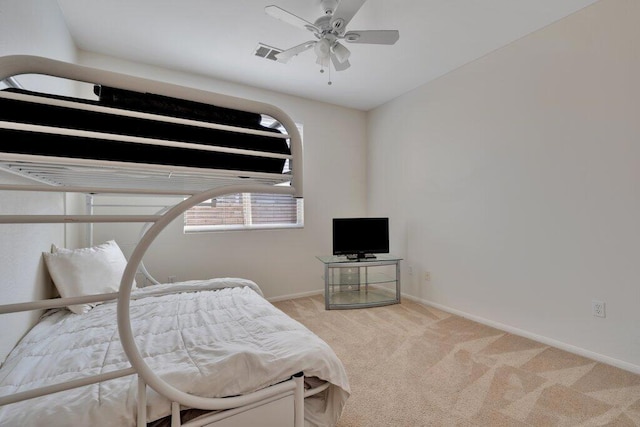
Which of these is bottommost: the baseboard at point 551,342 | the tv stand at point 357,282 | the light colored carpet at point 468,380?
the light colored carpet at point 468,380

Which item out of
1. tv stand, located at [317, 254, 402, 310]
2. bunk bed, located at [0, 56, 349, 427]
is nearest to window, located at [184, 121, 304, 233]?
tv stand, located at [317, 254, 402, 310]

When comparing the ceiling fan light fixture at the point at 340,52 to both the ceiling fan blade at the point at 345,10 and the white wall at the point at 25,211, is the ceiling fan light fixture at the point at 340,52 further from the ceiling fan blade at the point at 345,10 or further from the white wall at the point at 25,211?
the white wall at the point at 25,211

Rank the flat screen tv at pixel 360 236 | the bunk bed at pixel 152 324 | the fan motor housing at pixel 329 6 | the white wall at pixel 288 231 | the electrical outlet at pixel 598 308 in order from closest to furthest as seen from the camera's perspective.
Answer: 1. the bunk bed at pixel 152 324
2. the fan motor housing at pixel 329 6
3. the electrical outlet at pixel 598 308
4. the white wall at pixel 288 231
5. the flat screen tv at pixel 360 236

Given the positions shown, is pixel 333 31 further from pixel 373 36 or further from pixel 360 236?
pixel 360 236

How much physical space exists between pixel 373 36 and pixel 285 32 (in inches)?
31.7

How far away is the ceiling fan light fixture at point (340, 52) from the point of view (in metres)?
2.17

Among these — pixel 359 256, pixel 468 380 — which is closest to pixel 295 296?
pixel 359 256

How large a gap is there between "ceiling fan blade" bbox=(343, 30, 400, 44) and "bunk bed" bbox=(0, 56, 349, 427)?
1.25m

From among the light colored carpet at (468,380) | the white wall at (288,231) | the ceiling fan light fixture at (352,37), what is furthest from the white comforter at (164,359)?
the ceiling fan light fixture at (352,37)

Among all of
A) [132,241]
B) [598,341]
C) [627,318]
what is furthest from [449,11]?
[132,241]

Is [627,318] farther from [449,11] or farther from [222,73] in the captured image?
[222,73]

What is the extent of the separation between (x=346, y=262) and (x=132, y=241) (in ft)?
7.34

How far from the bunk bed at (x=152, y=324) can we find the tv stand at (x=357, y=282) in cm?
187

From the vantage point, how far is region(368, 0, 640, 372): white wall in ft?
6.54
